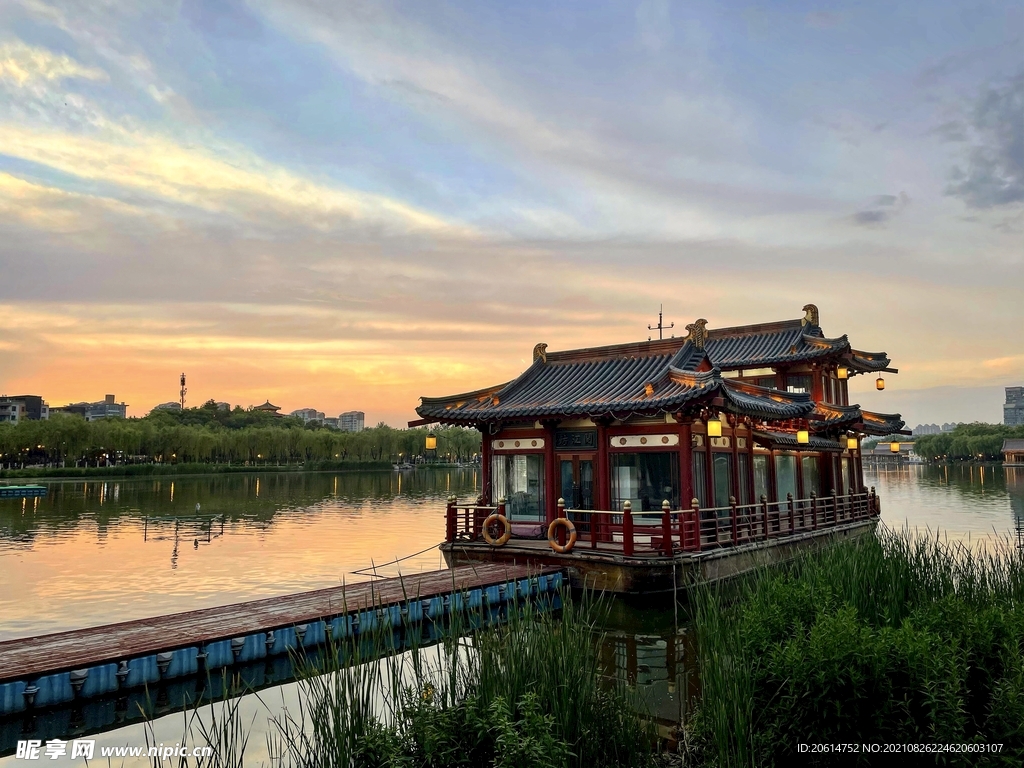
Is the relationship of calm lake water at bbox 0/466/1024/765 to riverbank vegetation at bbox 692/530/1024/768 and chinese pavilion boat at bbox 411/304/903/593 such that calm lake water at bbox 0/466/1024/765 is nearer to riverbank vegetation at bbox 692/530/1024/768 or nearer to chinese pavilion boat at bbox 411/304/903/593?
chinese pavilion boat at bbox 411/304/903/593

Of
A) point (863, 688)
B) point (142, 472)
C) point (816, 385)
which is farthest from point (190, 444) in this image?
point (863, 688)

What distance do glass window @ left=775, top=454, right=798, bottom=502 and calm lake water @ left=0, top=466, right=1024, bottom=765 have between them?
4.36 metres

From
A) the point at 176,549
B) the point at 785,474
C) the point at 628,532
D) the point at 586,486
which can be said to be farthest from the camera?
the point at 176,549

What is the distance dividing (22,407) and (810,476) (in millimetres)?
127317

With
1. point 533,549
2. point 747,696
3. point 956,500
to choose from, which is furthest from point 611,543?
point 956,500

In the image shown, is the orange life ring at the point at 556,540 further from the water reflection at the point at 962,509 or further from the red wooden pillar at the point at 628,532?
the water reflection at the point at 962,509

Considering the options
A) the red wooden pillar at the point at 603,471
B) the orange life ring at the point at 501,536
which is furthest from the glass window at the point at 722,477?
the orange life ring at the point at 501,536

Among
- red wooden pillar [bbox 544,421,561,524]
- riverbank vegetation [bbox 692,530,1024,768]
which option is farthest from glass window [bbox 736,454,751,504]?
riverbank vegetation [bbox 692,530,1024,768]

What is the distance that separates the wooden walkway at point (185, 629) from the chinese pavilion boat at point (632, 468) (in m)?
2.47

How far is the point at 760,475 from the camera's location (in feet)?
60.1

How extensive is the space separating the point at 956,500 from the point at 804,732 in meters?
43.7

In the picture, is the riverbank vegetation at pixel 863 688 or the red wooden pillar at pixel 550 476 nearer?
the riverbank vegetation at pixel 863 688

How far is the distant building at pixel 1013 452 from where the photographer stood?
9014cm

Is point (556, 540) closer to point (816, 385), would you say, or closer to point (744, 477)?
point (744, 477)
